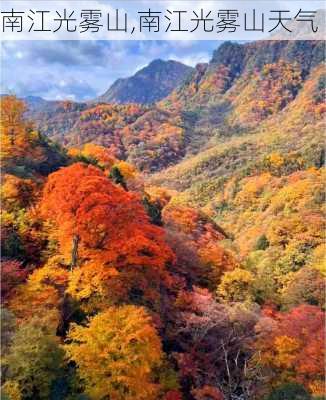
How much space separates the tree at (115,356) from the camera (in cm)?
2336

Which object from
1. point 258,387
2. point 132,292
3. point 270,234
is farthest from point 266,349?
point 270,234

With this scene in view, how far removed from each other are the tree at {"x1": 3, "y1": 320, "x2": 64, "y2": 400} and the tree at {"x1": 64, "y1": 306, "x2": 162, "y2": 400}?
1.11m

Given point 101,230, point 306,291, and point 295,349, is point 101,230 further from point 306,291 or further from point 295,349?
point 306,291

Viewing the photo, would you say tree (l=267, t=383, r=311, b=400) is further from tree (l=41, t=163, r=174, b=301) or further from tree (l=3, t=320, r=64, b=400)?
tree (l=3, t=320, r=64, b=400)

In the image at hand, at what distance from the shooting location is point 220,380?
2950 cm

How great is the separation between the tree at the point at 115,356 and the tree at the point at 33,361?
1.11m

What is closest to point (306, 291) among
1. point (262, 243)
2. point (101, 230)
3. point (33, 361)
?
point (101, 230)

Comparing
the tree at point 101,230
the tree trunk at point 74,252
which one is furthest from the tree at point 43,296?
the tree at point 101,230

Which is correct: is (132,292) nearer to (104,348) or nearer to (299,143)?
(104,348)

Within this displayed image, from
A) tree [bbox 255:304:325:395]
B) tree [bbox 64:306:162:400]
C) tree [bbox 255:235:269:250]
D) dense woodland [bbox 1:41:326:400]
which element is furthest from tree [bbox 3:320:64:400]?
tree [bbox 255:235:269:250]

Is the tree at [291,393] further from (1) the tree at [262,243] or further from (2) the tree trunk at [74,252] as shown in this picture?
(1) the tree at [262,243]

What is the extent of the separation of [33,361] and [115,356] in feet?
13.3

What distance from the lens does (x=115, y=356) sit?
78.5ft

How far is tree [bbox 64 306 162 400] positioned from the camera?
23359 mm
